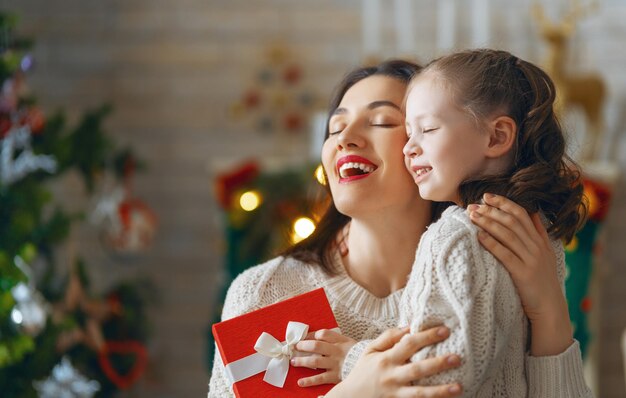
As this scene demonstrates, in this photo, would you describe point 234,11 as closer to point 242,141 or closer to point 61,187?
point 242,141

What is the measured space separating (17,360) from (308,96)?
6.05ft

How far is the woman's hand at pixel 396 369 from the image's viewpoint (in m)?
1.17

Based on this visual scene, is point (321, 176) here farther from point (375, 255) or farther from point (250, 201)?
point (250, 201)

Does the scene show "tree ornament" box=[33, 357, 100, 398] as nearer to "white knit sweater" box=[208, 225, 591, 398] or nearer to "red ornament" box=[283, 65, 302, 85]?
"white knit sweater" box=[208, 225, 591, 398]

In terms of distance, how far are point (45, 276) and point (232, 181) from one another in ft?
2.63

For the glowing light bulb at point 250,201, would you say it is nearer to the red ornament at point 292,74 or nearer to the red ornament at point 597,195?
the red ornament at point 292,74

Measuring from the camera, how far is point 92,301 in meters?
3.01

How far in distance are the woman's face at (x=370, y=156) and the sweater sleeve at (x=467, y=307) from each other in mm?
286

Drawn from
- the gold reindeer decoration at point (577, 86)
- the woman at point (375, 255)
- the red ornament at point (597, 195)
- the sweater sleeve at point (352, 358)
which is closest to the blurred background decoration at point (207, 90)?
the gold reindeer decoration at point (577, 86)

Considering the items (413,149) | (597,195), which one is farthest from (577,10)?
(413,149)

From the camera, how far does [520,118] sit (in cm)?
137

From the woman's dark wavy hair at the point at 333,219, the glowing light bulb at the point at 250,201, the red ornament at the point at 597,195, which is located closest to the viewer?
the woman's dark wavy hair at the point at 333,219

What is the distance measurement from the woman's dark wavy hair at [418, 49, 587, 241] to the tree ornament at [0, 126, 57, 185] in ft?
5.51

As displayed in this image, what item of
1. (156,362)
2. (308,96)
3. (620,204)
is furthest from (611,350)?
(156,362)
